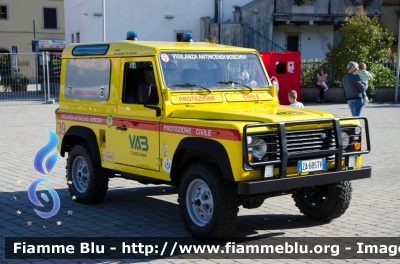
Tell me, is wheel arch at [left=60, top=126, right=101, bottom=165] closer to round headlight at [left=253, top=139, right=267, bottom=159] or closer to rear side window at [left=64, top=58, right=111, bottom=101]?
rear side window at [left=64, top=58, right=111, bottom=101]

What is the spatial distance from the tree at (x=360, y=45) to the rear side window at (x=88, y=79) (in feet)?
64.4

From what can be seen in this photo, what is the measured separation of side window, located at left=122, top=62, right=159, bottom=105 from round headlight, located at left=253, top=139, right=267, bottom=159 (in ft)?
5.94

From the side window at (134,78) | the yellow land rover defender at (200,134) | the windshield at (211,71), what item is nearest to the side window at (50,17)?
the yellow land rover defender at (200,134)

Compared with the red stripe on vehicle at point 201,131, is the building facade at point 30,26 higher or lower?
higher

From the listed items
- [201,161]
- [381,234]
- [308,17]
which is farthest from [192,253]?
[308,17]

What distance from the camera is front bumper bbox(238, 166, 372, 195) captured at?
20.1 feet

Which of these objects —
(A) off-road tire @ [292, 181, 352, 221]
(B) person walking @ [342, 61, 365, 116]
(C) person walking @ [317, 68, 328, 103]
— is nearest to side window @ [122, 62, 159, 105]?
(A) off-road tire @ [292, 181, 352, 221]

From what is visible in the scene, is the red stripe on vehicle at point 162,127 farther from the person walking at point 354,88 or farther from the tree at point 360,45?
the tree at point 360,45

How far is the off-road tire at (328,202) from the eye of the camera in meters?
7.40

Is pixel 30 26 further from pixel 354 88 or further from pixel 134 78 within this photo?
pixel 134 78

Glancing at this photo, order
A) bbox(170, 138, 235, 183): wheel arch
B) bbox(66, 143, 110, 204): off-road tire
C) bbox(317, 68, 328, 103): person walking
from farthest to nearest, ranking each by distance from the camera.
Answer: bbox(317, 68, 328, 103): person walking, bbox(66, 143, 110, 204): off-road tire, bbox(170, 138, 235, 183): wheel arch

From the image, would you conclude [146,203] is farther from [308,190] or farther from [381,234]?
[381,234]

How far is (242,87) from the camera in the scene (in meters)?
7.94

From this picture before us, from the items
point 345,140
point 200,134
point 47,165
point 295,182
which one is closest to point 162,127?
point 200,134
